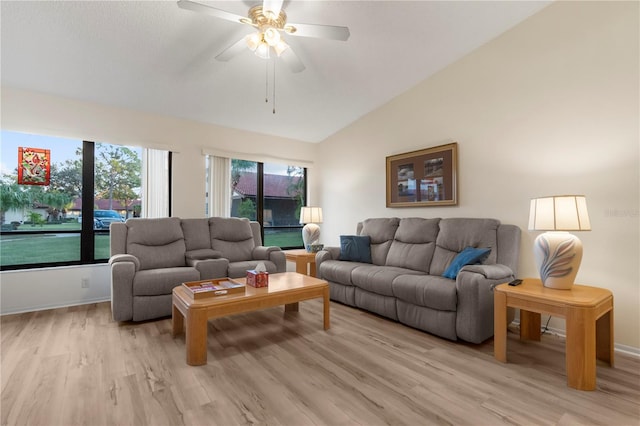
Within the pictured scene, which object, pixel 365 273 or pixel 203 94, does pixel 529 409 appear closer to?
pixel 365 273

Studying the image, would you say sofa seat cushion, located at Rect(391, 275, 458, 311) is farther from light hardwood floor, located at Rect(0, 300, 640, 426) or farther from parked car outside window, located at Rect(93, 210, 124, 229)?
parked car outside window, located at Rect(93, 210, 124, 229)

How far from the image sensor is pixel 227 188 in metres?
4.70

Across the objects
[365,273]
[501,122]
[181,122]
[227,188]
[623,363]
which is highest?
[181,122]

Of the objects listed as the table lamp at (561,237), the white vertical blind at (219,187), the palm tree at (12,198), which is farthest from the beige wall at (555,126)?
the palm tree at (12,198)

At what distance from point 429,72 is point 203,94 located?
2743 mm

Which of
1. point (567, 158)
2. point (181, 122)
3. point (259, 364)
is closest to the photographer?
point (259, 364)

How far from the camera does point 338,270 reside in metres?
3.65

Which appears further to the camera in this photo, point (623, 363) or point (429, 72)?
point (429, 72)

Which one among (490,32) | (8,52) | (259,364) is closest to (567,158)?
(490,32)

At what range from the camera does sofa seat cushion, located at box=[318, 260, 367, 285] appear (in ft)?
11.6

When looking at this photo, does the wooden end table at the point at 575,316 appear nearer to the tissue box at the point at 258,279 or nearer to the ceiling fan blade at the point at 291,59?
the tissue box at the point at 258,279

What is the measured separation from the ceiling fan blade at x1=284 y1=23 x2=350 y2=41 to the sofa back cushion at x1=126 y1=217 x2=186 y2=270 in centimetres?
272

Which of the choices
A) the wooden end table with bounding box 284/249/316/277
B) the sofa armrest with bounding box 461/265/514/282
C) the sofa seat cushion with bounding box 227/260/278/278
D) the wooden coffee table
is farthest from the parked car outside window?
the sofa armrest with bounding box 461/265/514/282

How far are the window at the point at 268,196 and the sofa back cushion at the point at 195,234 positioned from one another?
0.53 metres
